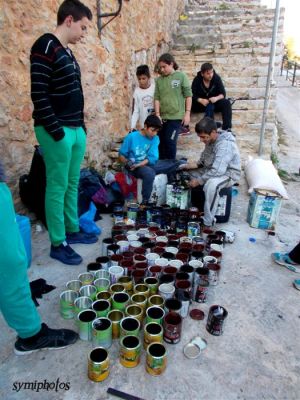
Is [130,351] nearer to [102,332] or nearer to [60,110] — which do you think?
[102,332]

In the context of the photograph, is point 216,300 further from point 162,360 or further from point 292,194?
point 292,194

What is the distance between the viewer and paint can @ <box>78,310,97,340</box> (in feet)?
6.47

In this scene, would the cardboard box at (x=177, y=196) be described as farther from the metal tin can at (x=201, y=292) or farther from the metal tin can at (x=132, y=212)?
the metal tin can at (x=201, y=292)

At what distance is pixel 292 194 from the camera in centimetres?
473

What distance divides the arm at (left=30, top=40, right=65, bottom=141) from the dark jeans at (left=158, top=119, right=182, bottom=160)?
2361 mm

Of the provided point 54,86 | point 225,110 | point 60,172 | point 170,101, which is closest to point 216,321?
point 60,172

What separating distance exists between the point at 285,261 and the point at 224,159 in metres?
1.16


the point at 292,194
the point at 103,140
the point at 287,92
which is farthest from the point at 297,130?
the point at 103,140

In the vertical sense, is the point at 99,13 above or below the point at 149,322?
above

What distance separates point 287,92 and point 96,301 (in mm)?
14115

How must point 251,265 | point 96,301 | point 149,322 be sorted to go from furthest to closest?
point 251,265 < point 96,301 < point 149,322

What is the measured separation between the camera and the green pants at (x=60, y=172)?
2439 millimetres

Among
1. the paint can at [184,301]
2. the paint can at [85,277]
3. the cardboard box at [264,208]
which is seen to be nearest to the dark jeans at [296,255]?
the cardboard box at [264,208]

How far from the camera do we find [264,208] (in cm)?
347
